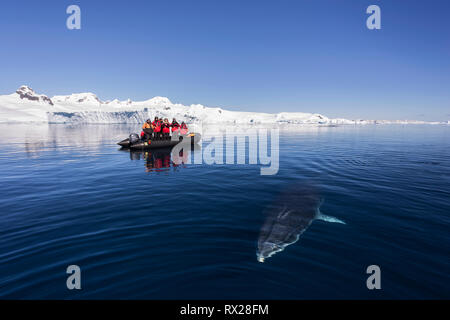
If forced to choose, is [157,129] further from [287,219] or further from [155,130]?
[287,219]

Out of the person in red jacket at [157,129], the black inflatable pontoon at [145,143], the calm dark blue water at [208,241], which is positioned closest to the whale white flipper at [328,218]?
the calm dark blue water at [208,241]

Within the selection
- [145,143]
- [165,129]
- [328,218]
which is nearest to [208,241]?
[328,218]

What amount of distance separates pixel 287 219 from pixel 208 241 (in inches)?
107

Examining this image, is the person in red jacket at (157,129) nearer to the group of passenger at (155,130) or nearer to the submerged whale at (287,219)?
the group of passenger at (155,130)

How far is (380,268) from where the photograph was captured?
514 cm

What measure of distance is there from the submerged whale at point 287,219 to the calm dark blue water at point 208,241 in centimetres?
23

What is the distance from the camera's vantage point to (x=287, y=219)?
23.7 feet

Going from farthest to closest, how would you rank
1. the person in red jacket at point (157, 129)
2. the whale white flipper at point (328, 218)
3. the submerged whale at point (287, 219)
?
1. the person in red jacket at point (157, 129)
2. the whale white flipper at point (328, 218)
3. the submerged whale at point (287, 219)

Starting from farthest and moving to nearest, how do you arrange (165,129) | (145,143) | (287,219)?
(165,129)
(145,143)
(287,219)

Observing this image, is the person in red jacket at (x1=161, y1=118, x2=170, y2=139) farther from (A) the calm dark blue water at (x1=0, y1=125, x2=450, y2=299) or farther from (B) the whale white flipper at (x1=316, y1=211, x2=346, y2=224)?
(B) the whale white flipper at (x1=316, y1=211, x2=346, y2=224)

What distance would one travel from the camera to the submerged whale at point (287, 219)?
591cm

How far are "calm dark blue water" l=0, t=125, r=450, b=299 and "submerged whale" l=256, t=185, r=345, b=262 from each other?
0.23m
